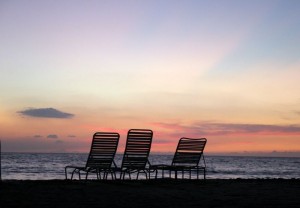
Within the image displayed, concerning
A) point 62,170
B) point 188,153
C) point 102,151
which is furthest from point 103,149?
point 62,170

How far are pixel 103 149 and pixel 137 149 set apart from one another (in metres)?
0.78

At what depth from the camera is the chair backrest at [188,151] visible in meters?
10.1

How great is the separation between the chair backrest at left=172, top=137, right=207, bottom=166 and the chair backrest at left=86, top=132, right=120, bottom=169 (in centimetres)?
168

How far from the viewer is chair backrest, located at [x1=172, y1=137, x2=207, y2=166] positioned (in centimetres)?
1012

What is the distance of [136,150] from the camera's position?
938 cm
